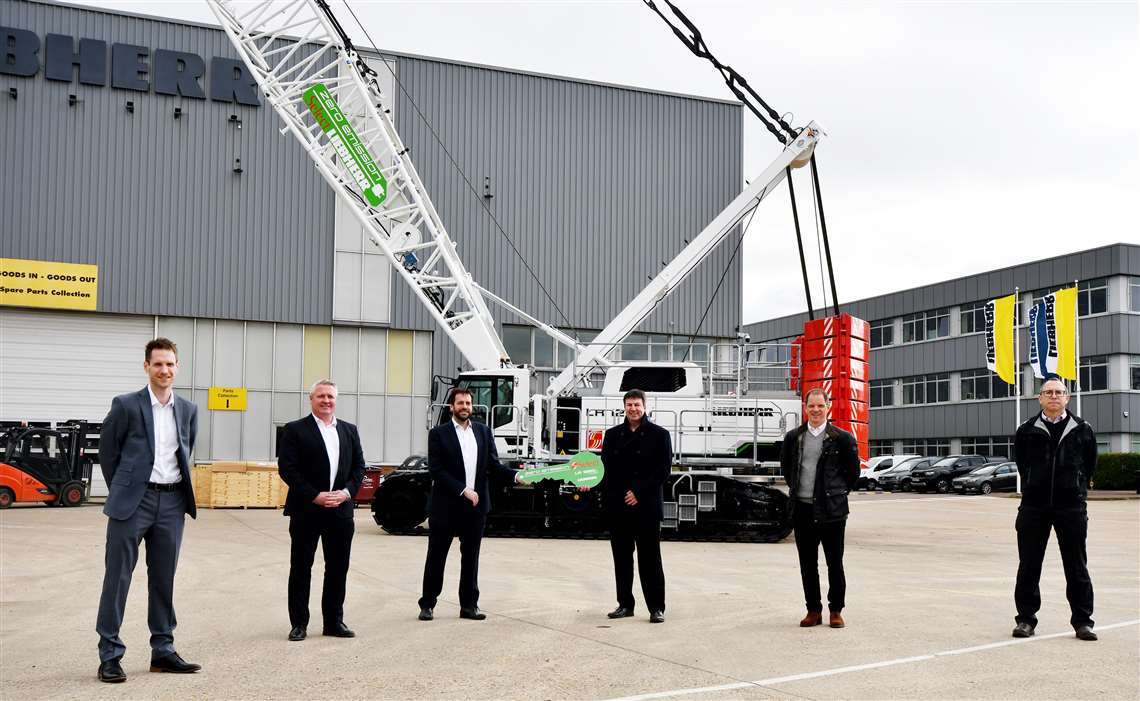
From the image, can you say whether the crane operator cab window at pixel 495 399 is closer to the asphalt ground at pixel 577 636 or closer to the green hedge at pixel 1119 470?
the asphalt ground at pixel 577 636

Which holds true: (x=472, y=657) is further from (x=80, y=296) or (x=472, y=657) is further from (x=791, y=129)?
(x=80, y=296)

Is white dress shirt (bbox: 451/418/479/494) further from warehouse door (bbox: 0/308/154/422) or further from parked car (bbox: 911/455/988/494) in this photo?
parked car (bbox: 911/455/988/494)

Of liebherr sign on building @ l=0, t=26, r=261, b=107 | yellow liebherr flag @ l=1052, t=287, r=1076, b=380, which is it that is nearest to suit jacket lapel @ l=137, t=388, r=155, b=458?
liebherr sign on building @ l=0, t=26, r=261, b=107

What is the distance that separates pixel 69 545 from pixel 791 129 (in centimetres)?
1469

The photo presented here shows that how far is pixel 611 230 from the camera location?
116 feet

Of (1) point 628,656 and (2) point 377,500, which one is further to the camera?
(2) point 377,500

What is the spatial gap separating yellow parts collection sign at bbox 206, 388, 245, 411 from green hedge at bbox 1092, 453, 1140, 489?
33.2 meters

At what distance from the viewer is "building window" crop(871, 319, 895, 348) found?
2537 inches

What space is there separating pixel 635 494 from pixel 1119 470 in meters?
42.3

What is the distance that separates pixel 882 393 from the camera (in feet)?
213

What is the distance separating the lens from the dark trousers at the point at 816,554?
8859 mm

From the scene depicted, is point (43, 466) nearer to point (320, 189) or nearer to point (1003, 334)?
point (320, 189)

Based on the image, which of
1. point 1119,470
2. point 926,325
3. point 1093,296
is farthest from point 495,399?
point 926,325

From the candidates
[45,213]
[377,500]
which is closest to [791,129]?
[377,500]
